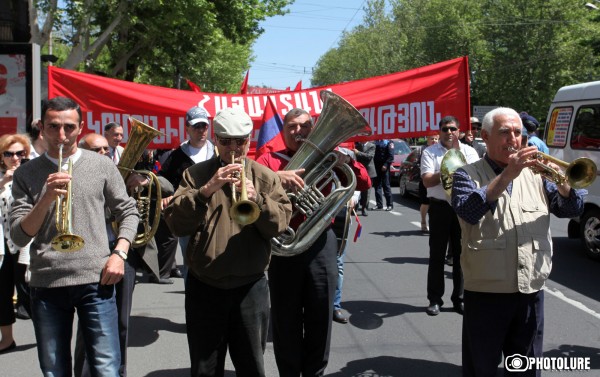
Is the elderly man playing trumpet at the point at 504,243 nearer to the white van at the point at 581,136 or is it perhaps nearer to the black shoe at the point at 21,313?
the black shoe at the point at 21,313

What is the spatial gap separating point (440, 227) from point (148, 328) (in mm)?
2811

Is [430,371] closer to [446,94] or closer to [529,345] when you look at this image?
[529,345]

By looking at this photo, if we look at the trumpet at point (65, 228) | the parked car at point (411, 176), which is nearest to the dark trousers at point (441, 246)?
the trumpet at point (65, 228)

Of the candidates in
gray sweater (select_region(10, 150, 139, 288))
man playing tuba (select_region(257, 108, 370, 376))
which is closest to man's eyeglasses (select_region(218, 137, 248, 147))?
gray sweater (select_region(10, 150, 139, 288))

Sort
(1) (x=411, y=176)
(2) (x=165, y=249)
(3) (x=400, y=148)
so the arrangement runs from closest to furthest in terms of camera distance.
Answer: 1. (2) (x=165, y=249)
2. (1) (x=411, y=176)
3. (3) (x=400, y=148)

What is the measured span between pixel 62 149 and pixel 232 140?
2.69ft

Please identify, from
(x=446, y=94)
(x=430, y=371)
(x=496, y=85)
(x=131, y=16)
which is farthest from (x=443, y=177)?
(x=496, y=85)

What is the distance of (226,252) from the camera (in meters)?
3.13

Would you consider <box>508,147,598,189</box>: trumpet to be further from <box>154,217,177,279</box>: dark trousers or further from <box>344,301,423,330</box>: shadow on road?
<box>154,217,177,279</box>: dark trousers

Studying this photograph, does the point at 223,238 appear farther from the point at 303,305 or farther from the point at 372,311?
the point at 372,311

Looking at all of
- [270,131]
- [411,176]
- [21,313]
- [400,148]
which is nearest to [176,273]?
[21,313]

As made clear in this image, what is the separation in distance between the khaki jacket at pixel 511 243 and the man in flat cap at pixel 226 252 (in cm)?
102

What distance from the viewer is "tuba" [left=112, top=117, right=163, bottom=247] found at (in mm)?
3840

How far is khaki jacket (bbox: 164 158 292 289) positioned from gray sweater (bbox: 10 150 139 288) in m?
0.35
